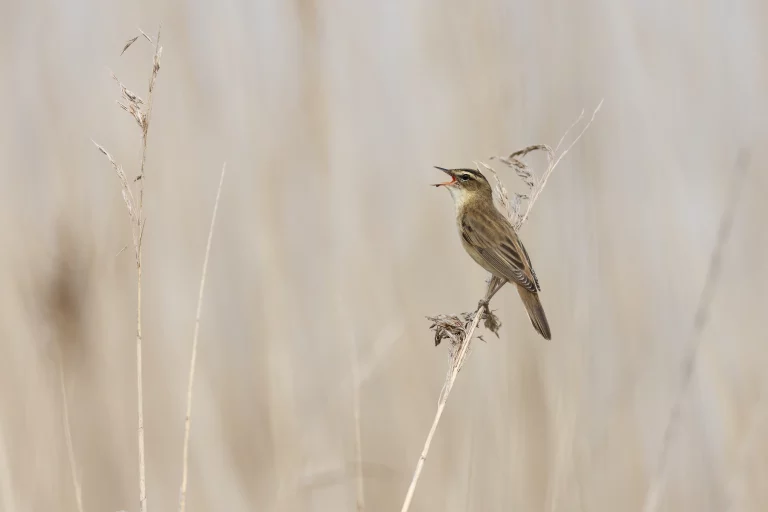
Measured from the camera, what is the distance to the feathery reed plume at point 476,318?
118 cm

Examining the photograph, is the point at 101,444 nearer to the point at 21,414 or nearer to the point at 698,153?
the point at 21,414

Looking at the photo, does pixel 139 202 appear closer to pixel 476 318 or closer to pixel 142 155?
pixel 142 155

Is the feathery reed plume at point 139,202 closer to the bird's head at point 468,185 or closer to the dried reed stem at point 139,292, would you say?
the dried reed stem at point 139,292

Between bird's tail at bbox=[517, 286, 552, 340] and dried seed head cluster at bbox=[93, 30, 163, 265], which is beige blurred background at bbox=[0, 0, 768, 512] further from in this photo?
dried seed head cluster at bbox=[93, 30, 163, 265]

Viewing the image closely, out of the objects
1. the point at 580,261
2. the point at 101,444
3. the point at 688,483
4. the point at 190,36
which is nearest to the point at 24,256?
the point at 101,444

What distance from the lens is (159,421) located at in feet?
7.88

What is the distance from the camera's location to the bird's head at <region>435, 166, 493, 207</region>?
236 cm

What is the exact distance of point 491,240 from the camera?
2117mm

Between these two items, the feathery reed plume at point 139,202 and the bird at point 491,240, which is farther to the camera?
the bird at point 491,240

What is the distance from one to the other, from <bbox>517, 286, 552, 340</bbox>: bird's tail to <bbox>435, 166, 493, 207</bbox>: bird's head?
46cm

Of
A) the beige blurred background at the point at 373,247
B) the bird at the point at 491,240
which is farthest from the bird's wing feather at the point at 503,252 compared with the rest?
the beige blurred background at the point at 373,247

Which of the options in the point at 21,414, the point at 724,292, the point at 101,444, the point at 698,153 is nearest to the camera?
the point at 21,414

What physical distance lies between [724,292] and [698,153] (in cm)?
52

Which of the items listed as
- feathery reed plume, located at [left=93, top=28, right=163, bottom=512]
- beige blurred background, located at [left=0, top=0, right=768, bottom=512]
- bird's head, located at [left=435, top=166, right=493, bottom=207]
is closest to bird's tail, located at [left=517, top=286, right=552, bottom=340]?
beige blurred background, located at [left=0, top=0, right=768, bottom=512]
